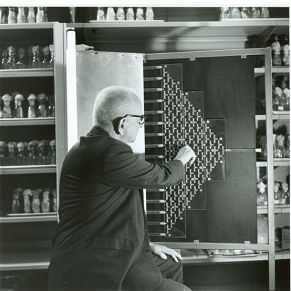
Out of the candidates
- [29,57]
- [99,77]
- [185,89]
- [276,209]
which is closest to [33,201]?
[29,57]

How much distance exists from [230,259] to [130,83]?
4.95 ft

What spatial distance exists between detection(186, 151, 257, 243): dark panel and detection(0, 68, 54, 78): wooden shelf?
1.32 m

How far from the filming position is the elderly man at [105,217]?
1.30m

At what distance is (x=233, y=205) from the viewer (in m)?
1.71

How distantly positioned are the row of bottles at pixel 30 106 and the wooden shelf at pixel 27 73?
0.48 feet

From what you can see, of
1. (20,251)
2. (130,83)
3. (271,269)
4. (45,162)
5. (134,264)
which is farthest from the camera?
(20,251)

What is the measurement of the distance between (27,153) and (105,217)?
1.24 metres

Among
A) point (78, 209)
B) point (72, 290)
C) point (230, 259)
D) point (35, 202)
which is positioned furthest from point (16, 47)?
point (230, 259)

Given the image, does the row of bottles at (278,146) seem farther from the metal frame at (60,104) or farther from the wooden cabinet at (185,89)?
the metal frame at (60,104)

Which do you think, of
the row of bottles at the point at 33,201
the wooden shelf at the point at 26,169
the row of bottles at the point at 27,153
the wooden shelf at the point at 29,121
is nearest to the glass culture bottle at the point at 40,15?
the wooden shelf at the point at 29,121

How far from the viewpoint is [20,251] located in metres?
2.49

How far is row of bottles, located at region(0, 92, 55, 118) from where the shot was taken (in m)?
2.33

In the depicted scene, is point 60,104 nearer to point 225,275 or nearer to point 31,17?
point 31,17

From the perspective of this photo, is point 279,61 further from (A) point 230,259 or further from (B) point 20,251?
(B) point 20,251
